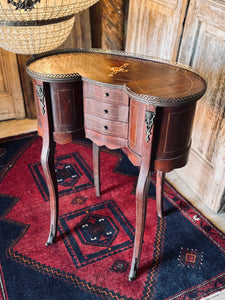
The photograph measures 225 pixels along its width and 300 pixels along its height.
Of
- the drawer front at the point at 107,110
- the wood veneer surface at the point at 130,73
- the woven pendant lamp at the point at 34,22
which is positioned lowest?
the drawer front at the point at 107,110

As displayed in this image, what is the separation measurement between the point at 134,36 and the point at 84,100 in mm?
1560

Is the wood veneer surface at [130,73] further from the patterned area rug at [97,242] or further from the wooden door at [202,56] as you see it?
the patterned area rug at [97,242]

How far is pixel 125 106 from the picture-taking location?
1.73 metres

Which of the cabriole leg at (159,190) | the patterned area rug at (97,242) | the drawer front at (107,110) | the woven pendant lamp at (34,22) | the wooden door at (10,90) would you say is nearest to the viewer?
the woven pendant lamp at (34,22)

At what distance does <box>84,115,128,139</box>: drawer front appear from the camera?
1.80m

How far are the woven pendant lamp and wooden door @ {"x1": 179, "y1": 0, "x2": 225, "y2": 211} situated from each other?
1.02 meters

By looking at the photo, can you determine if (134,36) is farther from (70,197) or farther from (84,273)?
(84,273)

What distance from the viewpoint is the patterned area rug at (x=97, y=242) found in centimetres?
197

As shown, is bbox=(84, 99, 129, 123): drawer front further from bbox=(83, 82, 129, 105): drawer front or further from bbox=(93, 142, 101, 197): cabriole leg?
bbox=(93, 142, 101, 197): cabriole leg

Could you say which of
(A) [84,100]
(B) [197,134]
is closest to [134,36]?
(B) [197,134]

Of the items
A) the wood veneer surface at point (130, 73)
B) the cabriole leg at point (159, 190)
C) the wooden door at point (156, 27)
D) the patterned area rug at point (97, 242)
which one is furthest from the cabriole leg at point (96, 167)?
the wooden door at point (156, 27)

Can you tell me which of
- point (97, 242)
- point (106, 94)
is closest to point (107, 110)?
point (106, 94)

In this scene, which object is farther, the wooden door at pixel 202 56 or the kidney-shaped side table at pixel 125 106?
the wooden door at pixel 202 56

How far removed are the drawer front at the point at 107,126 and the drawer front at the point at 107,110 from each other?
24mm
